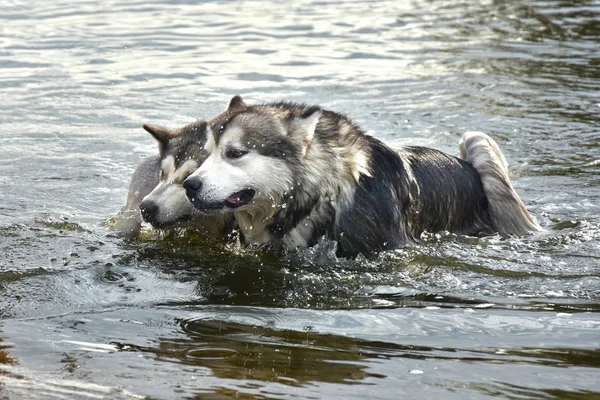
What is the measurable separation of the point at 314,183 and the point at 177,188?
1.03 metres

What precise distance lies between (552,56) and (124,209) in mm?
8255

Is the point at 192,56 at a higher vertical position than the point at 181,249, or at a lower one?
higher

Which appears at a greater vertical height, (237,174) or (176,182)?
(237,174)

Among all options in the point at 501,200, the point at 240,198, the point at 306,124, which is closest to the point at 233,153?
the point at 240,198

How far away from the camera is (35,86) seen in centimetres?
1305

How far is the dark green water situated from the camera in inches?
203

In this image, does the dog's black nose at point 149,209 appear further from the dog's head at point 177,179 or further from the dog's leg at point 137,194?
the dog's leg at point 137,194

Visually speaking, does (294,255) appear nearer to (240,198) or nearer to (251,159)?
(240,198)

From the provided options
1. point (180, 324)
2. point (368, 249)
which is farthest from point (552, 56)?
point (180, 324)

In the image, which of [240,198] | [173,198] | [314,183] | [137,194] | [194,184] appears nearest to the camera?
[194,184]

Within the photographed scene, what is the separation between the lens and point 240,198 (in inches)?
281

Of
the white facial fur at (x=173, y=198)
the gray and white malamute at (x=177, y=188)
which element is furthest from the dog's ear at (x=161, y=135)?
the white facial fur at (x=173, y=198)

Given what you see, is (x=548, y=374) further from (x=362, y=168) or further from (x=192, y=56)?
(x=192, y=56)

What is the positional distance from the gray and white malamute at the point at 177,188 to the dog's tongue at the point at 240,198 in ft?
1.42
